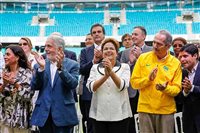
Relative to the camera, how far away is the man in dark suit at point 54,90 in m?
4.53

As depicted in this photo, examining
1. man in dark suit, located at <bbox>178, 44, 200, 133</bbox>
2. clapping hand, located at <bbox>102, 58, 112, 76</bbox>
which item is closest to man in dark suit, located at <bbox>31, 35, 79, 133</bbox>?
clapping hand, located at <bbox>102, 58, 112, 76</bbox>

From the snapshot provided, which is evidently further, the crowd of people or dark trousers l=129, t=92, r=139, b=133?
dark trousers l=129, t=92, r=139, b=133

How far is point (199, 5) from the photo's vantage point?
32.8m

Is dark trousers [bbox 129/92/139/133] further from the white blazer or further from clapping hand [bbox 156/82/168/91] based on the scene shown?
clapping hand [bbox 156/82/168/91]

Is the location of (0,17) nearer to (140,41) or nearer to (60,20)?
(60,20)

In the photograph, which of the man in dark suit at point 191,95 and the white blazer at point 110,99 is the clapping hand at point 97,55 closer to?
the white blazer at point 110,99

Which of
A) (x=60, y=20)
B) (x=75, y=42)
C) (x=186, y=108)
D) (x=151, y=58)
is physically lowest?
(x=186, y=108)

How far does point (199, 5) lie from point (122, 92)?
2986 centimetres

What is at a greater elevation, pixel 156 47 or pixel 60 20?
pixel 60 20

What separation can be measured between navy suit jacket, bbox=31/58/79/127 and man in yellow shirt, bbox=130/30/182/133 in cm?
83

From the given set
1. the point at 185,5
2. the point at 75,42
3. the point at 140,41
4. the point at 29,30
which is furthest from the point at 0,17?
the point at 140,41

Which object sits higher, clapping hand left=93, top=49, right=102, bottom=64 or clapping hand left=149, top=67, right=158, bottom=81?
clapping hand left=93, top=49, right=102, bottom=64

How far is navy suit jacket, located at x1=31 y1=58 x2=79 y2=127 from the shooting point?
4.54 m

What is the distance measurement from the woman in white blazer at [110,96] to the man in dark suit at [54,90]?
0.28 metres
